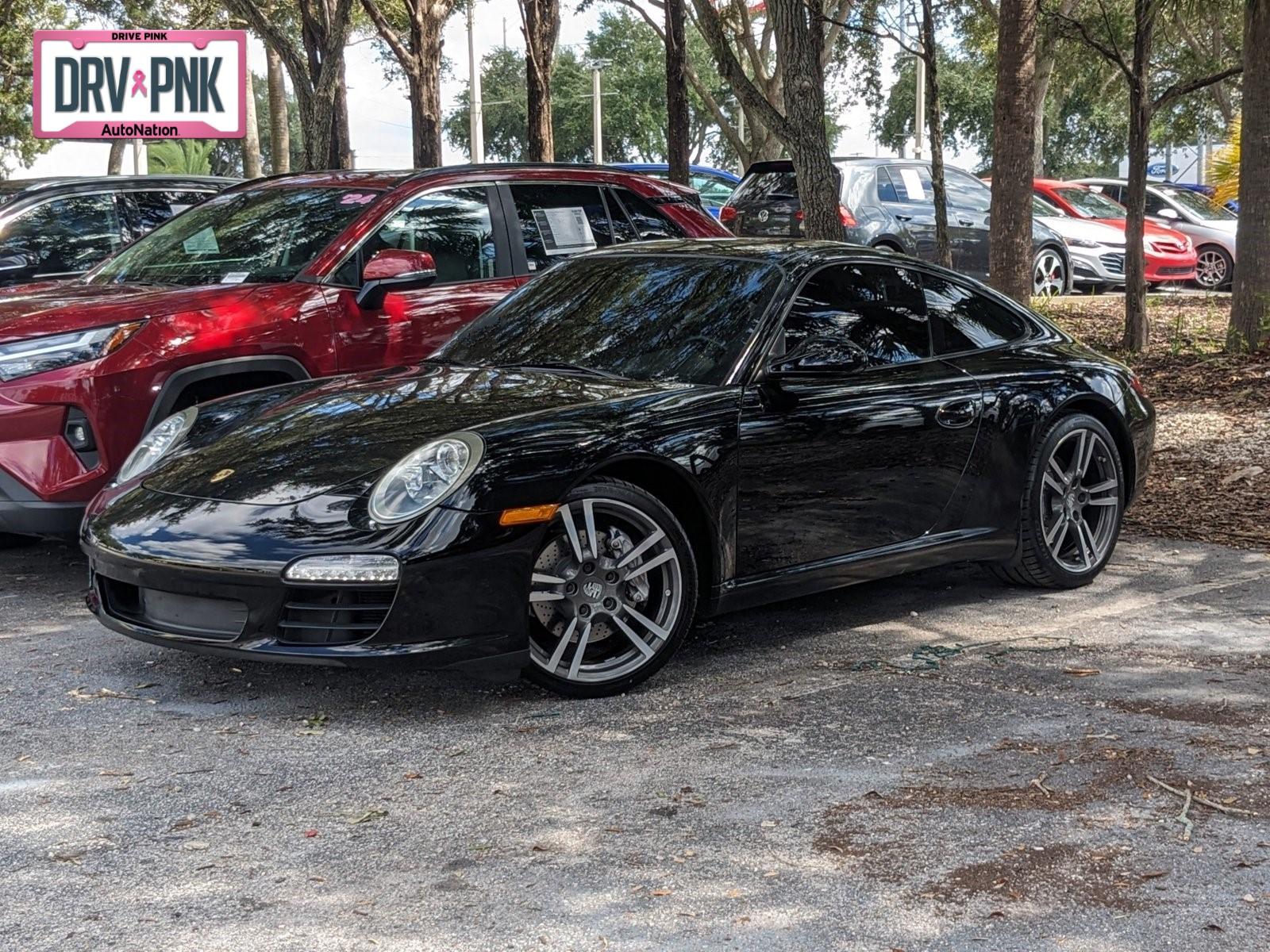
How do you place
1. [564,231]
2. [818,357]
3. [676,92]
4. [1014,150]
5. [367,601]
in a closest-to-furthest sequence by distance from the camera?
[367,601] < [818,357] < [564,231] < [1014,150] < [676,92]

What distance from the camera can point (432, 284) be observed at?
24.8ft

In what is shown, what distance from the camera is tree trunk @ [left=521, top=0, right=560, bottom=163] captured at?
1756 cm

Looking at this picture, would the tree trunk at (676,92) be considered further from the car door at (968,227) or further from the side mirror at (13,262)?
the side mirror at (13,262)

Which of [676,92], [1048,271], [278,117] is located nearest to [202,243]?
[676,92]

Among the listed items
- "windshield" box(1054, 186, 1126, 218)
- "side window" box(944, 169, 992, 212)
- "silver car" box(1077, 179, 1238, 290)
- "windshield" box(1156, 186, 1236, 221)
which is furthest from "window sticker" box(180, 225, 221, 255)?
"windshield" box(1156, 186, 1236, 221)

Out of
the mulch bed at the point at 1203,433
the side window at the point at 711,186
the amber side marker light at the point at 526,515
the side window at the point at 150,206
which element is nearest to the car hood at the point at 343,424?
the amber side marker light at the point at 526,515

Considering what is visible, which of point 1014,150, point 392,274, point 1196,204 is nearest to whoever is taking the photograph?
point 392,274

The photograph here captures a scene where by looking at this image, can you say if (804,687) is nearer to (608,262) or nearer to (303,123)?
(608,262)

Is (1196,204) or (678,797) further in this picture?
(1196,204)

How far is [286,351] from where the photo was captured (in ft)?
22.9

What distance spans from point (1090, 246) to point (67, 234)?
13.4m

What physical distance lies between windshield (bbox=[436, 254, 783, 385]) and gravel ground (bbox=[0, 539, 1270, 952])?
1057 millimetres

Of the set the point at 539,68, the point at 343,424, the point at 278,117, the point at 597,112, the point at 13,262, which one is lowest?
the point at 343,424

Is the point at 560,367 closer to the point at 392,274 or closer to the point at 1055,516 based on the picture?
the point at 392,274
